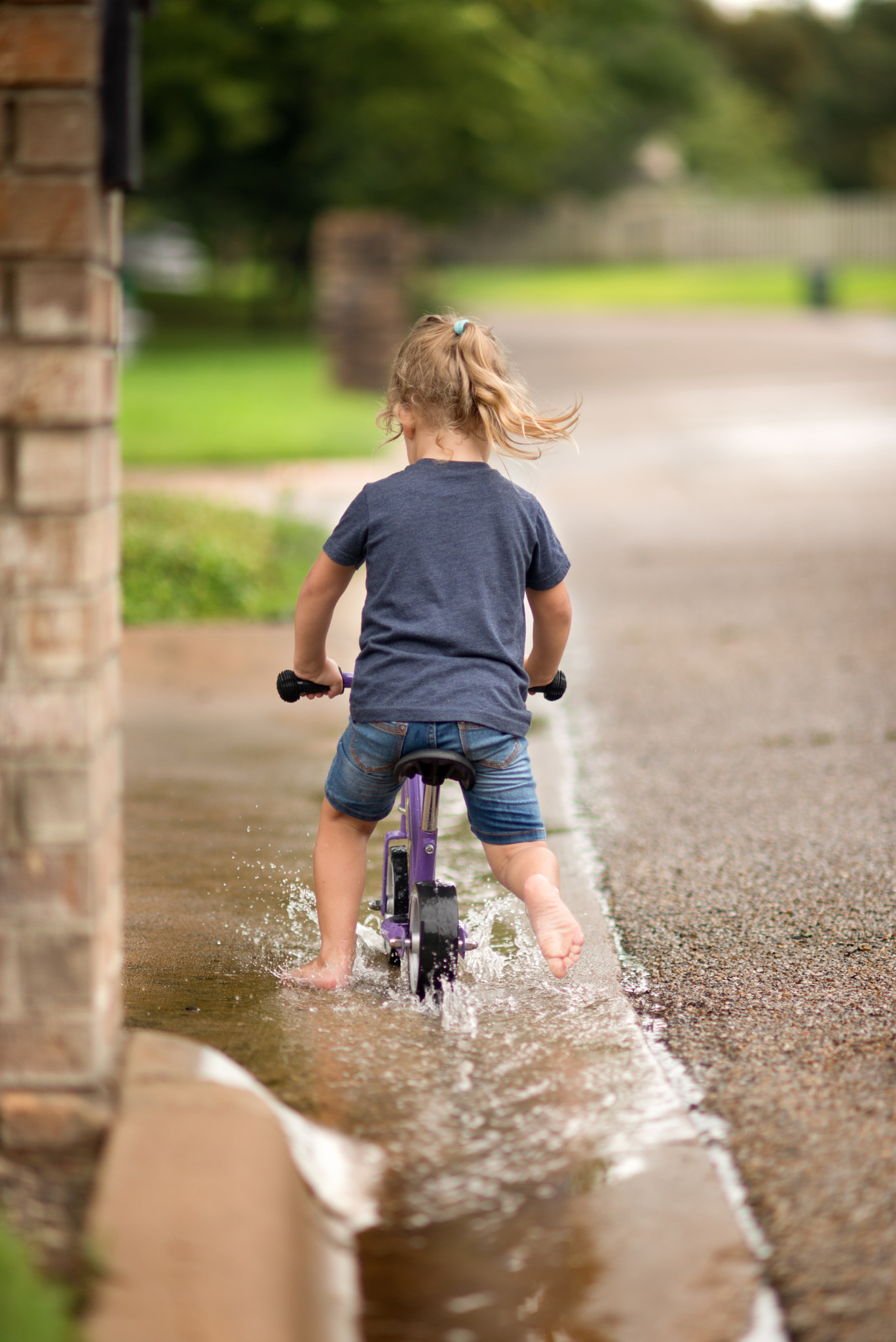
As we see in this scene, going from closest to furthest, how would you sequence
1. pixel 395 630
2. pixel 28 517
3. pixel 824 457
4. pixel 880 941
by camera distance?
1. pixel 28 517
2. pixel 395 630
3. pixel 880 941
4. pixel 824 457

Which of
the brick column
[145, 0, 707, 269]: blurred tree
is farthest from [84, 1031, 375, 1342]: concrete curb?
[145, 0, 707, 269]: blurred tree

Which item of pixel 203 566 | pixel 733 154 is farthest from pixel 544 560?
pixel 733 154

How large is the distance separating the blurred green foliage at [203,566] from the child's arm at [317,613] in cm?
428

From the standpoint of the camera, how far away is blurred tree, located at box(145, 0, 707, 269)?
71.9ft

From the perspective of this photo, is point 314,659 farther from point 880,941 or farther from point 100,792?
point 880,941

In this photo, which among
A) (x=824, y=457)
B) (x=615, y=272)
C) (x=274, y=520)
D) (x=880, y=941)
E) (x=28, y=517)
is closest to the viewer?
(x=28, y=517)

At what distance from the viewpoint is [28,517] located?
8.20 ft

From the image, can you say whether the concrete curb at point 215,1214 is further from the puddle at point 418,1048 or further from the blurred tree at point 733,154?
the blurred tree at point 733,154

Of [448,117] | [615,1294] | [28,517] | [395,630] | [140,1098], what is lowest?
[615,1294]

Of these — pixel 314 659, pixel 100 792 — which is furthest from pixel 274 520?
pixel 100 792

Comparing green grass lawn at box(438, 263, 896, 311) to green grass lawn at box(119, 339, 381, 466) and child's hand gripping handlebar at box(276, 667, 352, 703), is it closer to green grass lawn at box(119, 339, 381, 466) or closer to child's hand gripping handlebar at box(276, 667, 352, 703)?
green grass lawn at box(119, 339, 381, 466)

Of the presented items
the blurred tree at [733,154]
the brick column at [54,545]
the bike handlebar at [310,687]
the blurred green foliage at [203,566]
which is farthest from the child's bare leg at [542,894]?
the blurred tree at [733,154]

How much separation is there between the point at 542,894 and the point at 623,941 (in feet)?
2.17

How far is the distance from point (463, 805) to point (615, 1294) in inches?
112
